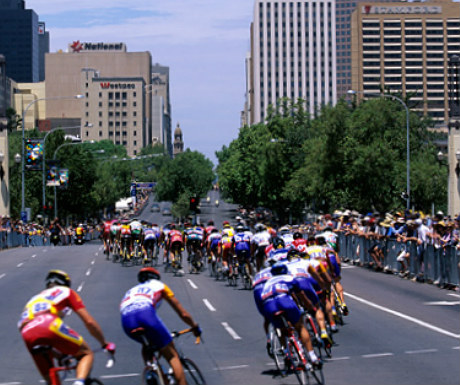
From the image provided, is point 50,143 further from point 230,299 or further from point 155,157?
point 230,299

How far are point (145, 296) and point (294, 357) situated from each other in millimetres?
2716

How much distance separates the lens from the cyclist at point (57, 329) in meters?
8.18

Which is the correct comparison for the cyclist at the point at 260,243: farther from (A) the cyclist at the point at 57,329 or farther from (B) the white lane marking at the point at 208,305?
(A) the cyclist at the point at 57,329

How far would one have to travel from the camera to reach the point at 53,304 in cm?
834

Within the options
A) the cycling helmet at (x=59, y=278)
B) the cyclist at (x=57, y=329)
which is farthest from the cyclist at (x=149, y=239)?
the cyclist at (x=57, y=329)

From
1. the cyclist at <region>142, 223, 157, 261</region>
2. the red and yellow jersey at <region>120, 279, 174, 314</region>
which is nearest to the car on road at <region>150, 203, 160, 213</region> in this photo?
the cyclist at <region>142, 223, 157, 261</region>

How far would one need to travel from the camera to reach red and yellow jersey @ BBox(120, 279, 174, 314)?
9.16 meters

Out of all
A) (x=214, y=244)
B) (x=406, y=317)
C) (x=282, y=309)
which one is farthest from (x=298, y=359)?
(x=214, y=244)

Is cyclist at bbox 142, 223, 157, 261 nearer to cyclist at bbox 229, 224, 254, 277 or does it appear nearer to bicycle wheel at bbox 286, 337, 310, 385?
cyclist at bbox 229, 224, 254, 277

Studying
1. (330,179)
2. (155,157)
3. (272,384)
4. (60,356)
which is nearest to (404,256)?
(272,384)

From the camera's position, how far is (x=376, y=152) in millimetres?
48656

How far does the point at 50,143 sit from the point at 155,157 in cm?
4816

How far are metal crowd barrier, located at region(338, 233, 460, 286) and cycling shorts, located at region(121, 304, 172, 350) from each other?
15090 millimetres

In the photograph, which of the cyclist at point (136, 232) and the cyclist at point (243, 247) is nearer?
the cyclist at point (243, 247)
